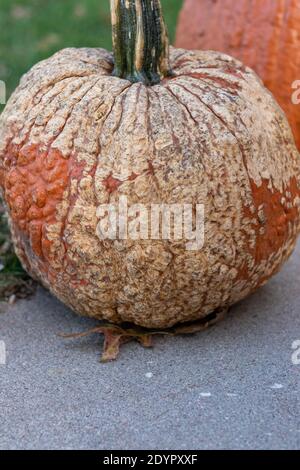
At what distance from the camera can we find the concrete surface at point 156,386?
8.21 ft

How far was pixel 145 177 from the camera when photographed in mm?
2730

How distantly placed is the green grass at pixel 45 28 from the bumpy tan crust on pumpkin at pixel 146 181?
7.97 ft

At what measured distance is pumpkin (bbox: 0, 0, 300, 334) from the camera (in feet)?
9.04

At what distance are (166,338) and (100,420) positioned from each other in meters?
0.54

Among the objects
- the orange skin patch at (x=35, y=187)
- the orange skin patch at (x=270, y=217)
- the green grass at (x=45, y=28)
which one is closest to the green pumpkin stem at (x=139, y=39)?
the orange skin patch at (x=35, y=187)

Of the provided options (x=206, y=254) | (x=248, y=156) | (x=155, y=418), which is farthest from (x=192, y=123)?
(x=155, y=418)

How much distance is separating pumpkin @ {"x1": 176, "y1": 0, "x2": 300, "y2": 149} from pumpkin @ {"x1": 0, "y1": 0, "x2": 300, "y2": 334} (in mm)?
921

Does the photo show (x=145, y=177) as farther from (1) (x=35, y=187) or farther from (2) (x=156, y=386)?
(2) (x=156, y=386)

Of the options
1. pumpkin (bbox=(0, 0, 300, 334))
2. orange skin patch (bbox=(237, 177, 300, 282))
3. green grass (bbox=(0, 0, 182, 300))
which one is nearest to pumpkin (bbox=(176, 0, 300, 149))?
pumpkin (bbox=(0, 0, 300, 334))

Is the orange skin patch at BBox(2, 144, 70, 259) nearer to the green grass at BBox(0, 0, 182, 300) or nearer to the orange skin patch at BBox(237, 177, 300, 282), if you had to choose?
the orange skin patch at BBox(237, 177, 300, 282)

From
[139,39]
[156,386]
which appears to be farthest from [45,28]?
[156,386]

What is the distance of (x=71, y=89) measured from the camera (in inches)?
115

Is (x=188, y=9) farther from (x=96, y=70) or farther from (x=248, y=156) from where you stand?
(x=248, y=156)

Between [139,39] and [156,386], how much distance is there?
1.21 metres
